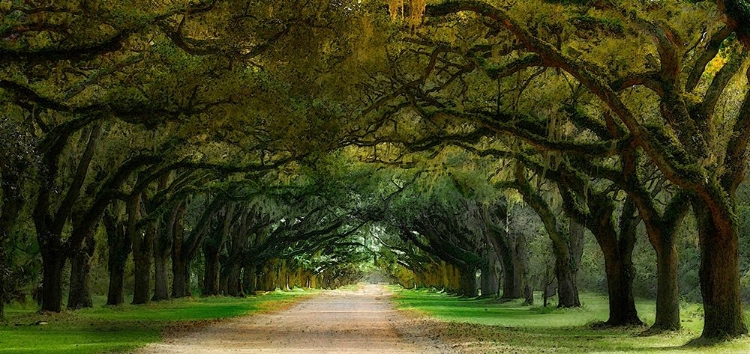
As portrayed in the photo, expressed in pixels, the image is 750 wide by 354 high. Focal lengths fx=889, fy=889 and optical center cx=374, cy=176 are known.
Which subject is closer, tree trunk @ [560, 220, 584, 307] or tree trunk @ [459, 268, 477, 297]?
tree trunk @ [560, 220, 584, 307]

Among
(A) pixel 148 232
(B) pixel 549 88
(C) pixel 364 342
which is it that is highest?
(B) pixel 549 88

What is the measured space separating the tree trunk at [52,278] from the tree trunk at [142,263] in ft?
27.3

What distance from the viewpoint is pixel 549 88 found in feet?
62.7

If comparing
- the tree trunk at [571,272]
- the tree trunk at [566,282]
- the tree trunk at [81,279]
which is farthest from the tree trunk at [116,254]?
the tree trunk at [571,272]

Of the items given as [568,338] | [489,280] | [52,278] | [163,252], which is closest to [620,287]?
[568,338]

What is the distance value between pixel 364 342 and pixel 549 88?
6.71 meters

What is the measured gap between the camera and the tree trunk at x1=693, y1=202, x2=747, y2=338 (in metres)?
15.5

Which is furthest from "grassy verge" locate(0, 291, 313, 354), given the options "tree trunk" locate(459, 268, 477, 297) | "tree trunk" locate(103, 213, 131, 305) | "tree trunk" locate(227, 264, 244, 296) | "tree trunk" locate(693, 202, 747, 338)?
"tree trunk" locate(459, 268, 477, 297)

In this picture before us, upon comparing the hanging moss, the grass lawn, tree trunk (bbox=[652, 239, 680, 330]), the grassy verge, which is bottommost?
the grass lawn

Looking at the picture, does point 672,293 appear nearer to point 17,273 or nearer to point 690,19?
point 690,19

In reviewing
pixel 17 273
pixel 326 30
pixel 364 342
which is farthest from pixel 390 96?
pixel 17 273

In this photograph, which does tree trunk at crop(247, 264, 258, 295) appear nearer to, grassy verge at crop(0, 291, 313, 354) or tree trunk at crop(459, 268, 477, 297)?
tree trunk at crop(459, 268, 477, 297)

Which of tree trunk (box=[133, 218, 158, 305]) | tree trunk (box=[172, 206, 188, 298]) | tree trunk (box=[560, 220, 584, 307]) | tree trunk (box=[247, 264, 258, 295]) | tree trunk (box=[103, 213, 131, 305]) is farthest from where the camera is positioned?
tree trunk (box=[247, 264, 258, 295])

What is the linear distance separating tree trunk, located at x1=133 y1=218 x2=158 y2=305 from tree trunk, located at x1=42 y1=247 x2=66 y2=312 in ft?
27.3
